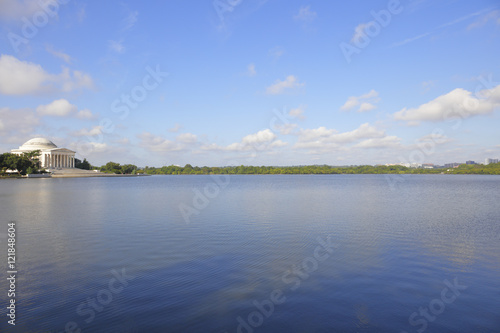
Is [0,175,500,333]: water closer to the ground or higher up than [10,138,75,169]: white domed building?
closer to the ground

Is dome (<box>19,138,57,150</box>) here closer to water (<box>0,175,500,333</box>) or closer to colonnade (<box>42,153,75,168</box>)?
colonnade (<box>42,153,75,168</box>)

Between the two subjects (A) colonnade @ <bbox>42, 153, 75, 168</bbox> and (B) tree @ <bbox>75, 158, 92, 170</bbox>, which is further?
(B) tree @ <bbox>75, 158, 92, 170</bbox>

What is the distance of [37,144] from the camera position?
171 meters

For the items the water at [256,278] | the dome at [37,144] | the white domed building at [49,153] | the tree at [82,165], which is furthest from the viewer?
the tree at [82,165]

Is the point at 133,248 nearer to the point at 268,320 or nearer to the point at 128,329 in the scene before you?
the point at 128,329

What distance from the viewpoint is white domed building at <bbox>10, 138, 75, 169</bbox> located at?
529 feet

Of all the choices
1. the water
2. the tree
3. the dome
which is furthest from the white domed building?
the water

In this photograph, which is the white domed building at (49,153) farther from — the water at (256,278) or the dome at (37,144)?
the water at (256,278)

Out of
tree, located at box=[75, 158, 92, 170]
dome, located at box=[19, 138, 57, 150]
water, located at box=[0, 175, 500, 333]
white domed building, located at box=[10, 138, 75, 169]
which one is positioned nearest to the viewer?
water, located at box=[0, 175, 500, 333]

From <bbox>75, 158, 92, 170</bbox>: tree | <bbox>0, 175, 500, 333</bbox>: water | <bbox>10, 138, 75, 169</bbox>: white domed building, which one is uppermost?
<bbox>10, 138, 75, 169</bbox>: white domed building

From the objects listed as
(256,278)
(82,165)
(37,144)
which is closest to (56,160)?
(82,165)

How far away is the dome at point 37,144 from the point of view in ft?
554

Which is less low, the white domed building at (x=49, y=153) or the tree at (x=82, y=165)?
the white domed building at (x=49, y=153)

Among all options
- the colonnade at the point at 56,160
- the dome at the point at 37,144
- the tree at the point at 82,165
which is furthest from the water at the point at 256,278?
the dome at the point at 37,144
